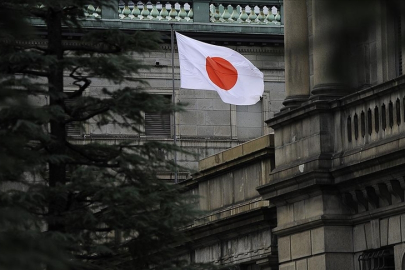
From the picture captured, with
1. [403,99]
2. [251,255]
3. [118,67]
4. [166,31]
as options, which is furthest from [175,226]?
[166,31]

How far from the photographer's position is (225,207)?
87.6 feet

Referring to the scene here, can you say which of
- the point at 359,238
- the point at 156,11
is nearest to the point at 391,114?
the point at 359,238

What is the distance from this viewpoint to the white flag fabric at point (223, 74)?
34.9 metres

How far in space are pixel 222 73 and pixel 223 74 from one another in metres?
0.10

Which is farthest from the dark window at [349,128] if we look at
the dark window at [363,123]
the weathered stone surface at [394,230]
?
the weathered stone surface at [394,230]

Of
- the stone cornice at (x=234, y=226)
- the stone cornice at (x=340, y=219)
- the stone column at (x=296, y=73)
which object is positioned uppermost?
the stone column at (x=296, y=73)

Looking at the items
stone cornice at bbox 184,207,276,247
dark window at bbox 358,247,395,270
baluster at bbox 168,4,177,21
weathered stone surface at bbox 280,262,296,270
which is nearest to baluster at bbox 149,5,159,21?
baluster at bbox 168,4,177,21

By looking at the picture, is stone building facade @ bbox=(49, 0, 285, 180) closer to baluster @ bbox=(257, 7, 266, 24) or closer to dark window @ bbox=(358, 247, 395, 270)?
baluster @ bbox=(257, 7, 266, 24)

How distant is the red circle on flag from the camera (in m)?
35.0

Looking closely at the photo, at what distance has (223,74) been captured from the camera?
116 feet

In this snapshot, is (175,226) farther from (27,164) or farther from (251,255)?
(251,255)

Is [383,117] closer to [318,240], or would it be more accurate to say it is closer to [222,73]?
[318,240]

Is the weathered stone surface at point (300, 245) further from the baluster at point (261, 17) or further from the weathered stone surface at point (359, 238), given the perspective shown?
the baluster at point (261, 17)

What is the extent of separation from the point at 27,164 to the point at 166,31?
99.0 feet
